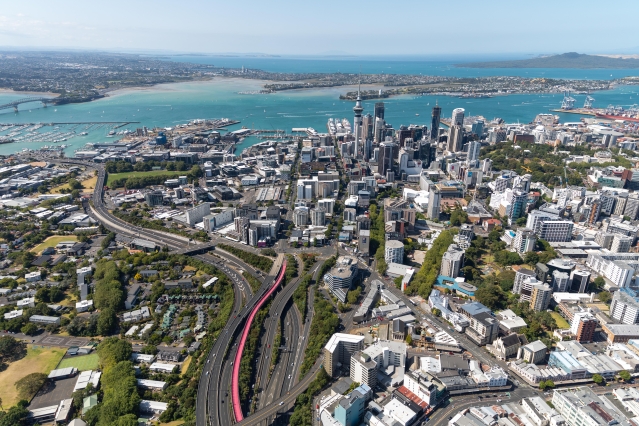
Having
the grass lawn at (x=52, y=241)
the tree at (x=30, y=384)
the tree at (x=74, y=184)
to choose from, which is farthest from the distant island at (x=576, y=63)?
the tree at (x=30, y=384)

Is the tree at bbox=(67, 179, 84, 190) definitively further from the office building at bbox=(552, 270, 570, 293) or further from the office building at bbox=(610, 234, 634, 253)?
the office building at bbox=(610, 234, 634, 253)

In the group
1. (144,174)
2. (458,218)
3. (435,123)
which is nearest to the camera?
(458,218)

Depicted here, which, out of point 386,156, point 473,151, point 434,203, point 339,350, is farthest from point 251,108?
point 339,350

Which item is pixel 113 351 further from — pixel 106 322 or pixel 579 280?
pixel 579 280

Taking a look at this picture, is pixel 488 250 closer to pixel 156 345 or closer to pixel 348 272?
pixel 348 272

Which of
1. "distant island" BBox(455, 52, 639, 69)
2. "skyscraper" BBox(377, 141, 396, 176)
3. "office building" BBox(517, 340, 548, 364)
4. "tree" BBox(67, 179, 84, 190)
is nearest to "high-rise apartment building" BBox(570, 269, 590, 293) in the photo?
"office building" BBox(517, 340, 548, 364)

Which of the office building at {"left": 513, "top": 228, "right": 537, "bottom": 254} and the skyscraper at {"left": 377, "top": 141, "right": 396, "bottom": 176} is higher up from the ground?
the skyscraper at {"left": 377, "top": 141, "right": 396, "bottom": 176}
